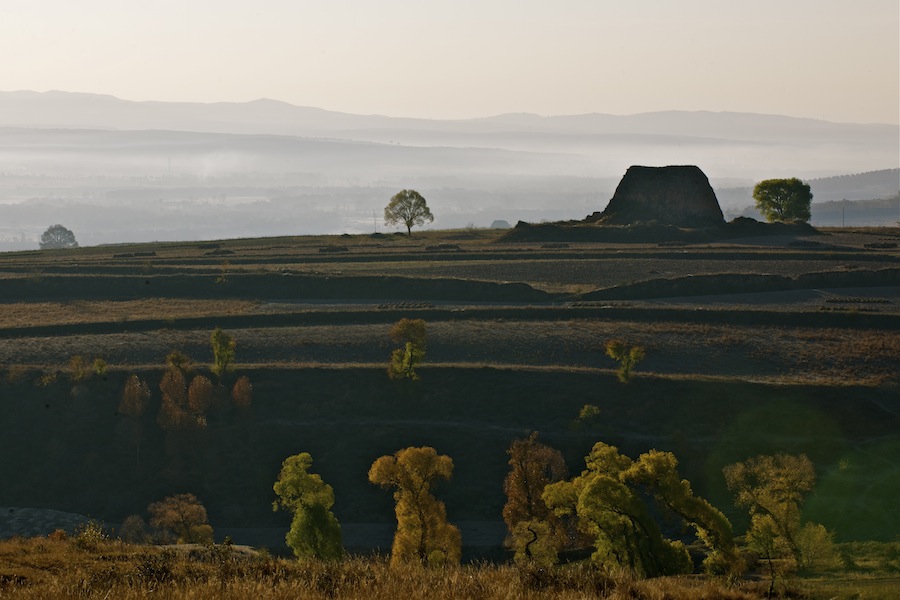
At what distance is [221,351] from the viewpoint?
235ft

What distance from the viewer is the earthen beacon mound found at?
6252 inches

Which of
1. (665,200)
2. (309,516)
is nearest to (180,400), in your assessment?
(309,516)

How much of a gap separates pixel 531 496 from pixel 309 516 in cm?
1355

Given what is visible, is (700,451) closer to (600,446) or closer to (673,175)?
(600,446)

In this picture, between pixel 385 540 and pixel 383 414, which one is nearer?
pixel 385 540

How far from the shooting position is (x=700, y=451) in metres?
61.8

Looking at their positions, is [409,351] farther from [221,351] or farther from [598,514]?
[598,514]

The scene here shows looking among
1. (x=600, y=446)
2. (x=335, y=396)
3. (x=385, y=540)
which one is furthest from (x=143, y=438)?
(x=600, y=446)

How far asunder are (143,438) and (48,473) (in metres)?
6.38

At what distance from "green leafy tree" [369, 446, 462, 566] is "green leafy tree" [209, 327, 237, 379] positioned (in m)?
26.6

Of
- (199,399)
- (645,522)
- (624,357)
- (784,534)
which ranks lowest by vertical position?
(784,534)

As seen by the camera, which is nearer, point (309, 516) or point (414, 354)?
point (309, 516)

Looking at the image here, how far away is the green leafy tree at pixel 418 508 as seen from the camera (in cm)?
4619

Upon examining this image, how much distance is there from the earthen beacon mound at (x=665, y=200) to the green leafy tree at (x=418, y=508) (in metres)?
114
